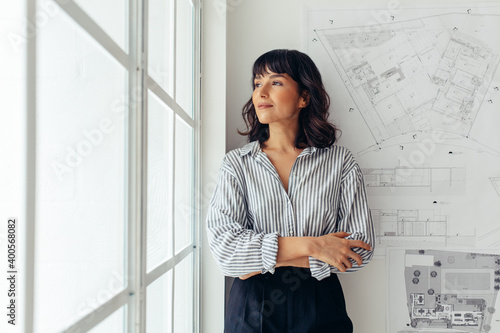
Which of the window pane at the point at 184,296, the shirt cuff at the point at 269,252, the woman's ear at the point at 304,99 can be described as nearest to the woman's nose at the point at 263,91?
the woman's ear at the point at 304,99

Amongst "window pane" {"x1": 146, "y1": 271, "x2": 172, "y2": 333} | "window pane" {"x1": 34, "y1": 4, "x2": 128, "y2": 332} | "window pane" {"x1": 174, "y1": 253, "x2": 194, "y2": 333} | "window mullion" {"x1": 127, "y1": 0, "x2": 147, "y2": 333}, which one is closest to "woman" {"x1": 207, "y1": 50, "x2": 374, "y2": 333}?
"window pane" {"x1": 174, "y1": 253, "x2": 194, "y2": 333}

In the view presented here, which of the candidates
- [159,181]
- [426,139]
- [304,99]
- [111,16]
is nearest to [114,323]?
[159,181]

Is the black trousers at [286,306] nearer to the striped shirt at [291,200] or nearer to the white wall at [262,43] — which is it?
the striped shirt at [291,200]

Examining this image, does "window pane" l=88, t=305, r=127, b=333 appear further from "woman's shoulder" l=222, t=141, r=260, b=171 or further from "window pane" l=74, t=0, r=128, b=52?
"woman's shoulder" l=222, t=141, r=260, b=171

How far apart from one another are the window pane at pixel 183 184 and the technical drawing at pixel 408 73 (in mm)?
731

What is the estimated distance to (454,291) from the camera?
188 cm

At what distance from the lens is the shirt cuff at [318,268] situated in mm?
1438

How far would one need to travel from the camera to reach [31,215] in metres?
0.50

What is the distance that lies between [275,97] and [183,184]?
43 centimetres

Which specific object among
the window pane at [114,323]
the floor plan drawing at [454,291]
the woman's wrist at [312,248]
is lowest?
the floor plan drawing at [454,291]

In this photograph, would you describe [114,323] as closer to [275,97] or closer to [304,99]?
[275,97]

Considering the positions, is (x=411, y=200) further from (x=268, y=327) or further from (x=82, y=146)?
(x=82, y=146)

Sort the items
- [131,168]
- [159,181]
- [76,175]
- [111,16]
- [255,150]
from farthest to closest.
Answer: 1. [255,150]
2. [159,181]
3. [131,168]
4. [111,16]
5. [76,175]

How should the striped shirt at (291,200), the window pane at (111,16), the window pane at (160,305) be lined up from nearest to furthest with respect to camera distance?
1. the window pane at (111,16)
2. the window pane at (160,305)
3. the striped shirt at (291,200)
